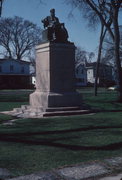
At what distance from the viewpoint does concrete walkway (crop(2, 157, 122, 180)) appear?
13.8 feet

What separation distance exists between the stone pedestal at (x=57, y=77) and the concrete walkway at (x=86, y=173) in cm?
798

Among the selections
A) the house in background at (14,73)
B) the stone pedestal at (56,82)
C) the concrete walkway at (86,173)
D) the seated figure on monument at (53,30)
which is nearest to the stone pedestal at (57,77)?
the stone pedestal at (56,82)

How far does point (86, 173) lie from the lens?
436 cm

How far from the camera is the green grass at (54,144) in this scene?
5.00 metres

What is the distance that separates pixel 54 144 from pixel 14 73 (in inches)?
2283

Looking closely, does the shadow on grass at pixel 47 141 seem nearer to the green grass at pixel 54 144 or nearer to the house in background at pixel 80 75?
the green grass at pixel 54 144

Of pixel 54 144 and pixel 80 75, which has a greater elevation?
pixel 80 75

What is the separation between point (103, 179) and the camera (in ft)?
13.6

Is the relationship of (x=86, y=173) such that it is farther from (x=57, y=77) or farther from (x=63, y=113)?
(x=57, y=77)

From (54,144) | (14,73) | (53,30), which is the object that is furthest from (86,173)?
(14,73)

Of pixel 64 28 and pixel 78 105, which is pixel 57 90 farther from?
pixel 64 28

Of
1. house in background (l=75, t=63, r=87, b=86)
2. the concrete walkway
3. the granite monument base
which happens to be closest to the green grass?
the concrete walkway

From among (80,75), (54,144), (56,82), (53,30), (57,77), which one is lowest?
(54,144)

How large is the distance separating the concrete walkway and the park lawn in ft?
0.79
